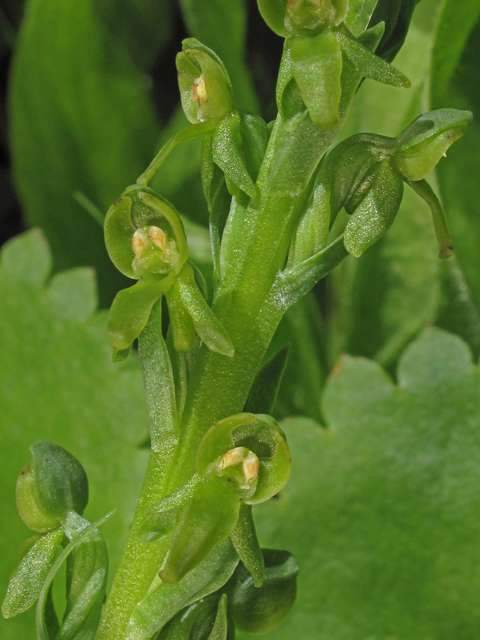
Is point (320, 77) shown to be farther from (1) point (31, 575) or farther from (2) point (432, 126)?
(1) point (31, 575)

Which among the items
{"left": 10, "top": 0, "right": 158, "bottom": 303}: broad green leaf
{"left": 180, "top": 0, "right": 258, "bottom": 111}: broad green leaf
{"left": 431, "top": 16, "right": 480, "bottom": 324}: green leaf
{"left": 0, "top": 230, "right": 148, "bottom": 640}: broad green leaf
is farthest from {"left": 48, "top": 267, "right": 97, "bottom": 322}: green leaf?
{"left": 431, "top": 16, "right": 480, "bottom": 324}: green leaf

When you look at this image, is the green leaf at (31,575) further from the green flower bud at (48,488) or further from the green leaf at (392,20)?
the green leaf at (392,20)

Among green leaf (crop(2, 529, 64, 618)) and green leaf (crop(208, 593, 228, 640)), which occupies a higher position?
green leaf (crop(2, 529, 64, 618))

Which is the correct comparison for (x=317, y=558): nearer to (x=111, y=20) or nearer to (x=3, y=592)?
(x=3, y=592)

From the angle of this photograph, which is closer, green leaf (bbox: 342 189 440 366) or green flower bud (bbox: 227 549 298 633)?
green flower bud (bbox: 227 549 298 633)

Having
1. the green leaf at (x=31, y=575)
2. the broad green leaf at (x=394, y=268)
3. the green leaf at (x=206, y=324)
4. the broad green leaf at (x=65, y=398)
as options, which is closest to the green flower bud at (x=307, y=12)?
the green leaf at (x=206, y=324)

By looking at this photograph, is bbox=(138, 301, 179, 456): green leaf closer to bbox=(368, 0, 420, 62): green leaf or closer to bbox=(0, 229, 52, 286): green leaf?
bbox=(368, 0, 420, 62): green leaf
